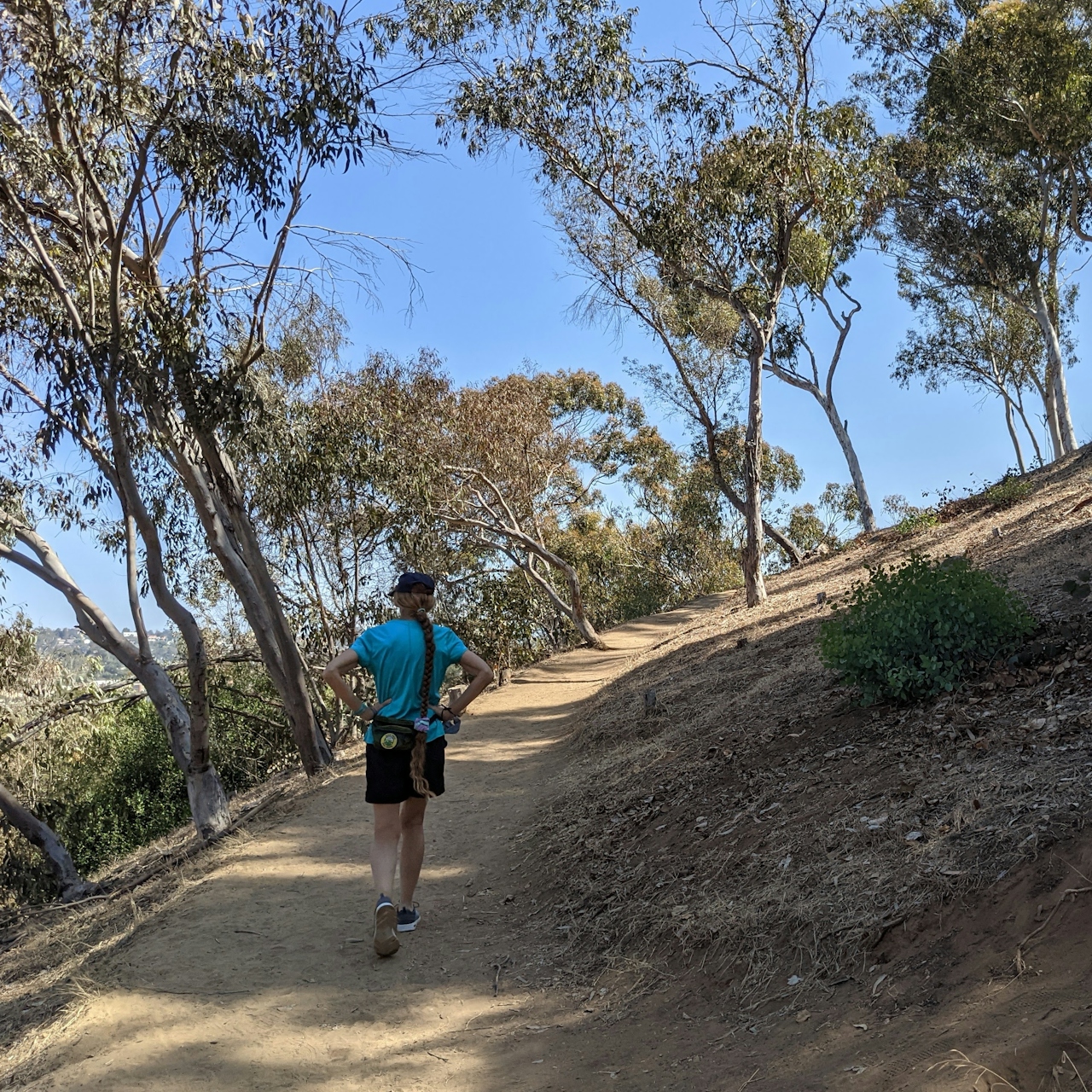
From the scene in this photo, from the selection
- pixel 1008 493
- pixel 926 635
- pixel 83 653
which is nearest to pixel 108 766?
pixel 83 653

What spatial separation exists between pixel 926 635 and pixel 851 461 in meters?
21.1

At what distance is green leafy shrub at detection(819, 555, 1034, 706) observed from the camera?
6.11m

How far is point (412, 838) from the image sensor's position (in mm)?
5340

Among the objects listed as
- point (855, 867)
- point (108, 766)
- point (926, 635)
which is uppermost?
point (108, 766)

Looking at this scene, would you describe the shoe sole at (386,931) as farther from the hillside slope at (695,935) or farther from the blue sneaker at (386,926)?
the hillside slope at (695,935)

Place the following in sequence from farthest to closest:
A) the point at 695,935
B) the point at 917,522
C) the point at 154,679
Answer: the point at 917,522, the point at 154,679, the point at 695,935

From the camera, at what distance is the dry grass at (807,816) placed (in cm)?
414

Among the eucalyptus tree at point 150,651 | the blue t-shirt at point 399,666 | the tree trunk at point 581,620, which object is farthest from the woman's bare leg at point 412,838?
the tree trunk at point 581,620

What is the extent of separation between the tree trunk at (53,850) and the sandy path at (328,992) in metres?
6.06

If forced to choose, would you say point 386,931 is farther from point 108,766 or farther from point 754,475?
point 108,766

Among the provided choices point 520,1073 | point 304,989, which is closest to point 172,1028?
point 304,989

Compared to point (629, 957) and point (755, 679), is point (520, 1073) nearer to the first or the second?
point (629, 957)

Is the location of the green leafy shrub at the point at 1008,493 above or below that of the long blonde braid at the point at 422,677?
above

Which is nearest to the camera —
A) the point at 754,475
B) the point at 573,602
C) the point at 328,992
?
the point at 328,992
